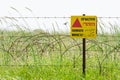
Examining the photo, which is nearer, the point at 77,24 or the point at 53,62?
the point at 77,24

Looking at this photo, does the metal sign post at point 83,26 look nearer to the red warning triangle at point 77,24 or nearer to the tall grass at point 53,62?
the red warning triangle at point 77,24

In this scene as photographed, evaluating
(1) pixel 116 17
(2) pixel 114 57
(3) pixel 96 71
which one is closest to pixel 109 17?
(1) pixel 116 17

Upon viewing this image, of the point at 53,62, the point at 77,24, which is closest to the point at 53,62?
the point at 53,62

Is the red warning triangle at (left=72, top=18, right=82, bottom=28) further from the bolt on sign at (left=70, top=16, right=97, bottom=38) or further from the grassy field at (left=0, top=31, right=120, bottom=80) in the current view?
the grassy field at (left=0, top=31, right=120, bottom=80)

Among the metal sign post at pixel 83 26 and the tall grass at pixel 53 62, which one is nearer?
the metal sign post at pixel 83 26

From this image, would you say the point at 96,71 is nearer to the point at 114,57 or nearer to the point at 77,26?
the point at 114,57

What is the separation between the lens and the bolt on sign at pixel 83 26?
4.63 m

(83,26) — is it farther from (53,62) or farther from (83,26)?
(53,62)

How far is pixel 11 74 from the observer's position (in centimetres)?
499

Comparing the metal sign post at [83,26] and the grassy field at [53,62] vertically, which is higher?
the metal sign post at [83,26]

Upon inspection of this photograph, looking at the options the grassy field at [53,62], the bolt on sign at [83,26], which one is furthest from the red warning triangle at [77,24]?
the grassy field at [53,62]

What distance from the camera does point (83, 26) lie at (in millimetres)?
4637

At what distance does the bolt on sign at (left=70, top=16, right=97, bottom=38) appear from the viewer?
15.2ft

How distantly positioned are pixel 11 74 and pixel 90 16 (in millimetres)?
1399
